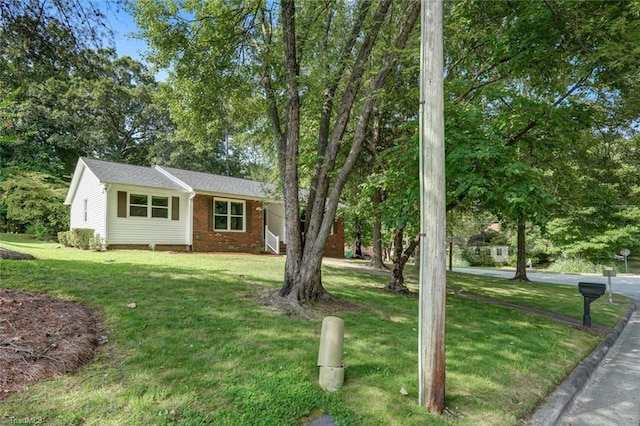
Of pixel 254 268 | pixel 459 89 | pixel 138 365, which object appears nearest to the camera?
pixel 138 365

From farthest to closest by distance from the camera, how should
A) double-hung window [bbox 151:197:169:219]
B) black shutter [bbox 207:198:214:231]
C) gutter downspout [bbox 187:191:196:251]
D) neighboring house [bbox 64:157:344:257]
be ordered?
1. black shutter [bbox 207:198:214:231]
2. gutter downspout [bbox 187:191:196:251]
3. double-hung window [bbox 151:197:169:219]
4. neighboring house [bbox 64:157:344:257]

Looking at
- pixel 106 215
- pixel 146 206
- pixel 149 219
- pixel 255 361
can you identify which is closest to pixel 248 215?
pixel 149 219

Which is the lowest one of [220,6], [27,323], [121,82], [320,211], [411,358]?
[411,358]

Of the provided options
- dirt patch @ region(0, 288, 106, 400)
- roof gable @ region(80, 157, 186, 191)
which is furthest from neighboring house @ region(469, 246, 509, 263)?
dirt patch @ region(0, 288, 106, 400)

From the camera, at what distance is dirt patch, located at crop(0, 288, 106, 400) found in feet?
10.3

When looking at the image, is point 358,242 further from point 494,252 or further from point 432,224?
point 432,224

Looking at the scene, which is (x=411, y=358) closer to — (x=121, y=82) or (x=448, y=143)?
(x=448, y=143)

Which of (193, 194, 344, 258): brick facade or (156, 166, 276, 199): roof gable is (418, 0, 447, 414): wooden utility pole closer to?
(156, 166, 276, 199): roof gable

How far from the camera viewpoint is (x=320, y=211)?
6.96m

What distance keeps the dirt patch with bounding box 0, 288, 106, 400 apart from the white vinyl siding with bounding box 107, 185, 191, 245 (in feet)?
34.3

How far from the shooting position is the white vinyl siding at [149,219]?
14.7 metres

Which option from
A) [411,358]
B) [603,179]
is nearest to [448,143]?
[411,358]

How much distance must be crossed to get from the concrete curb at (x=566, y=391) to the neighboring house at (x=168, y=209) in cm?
1061

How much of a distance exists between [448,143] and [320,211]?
261cm
